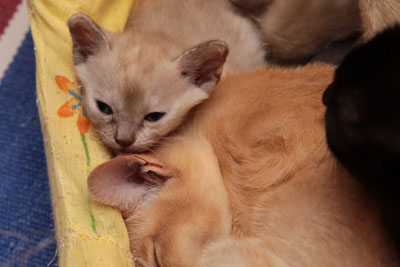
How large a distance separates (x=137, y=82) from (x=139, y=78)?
2 centimetres

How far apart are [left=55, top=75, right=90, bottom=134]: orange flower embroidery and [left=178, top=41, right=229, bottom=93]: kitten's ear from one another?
0.32 m

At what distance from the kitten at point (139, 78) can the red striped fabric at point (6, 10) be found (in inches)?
27.6

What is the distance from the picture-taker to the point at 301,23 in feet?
5.57

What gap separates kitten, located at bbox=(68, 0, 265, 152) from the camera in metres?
1.35

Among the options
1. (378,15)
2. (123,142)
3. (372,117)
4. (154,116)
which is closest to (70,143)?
(123,142)

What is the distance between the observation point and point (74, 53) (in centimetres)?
146

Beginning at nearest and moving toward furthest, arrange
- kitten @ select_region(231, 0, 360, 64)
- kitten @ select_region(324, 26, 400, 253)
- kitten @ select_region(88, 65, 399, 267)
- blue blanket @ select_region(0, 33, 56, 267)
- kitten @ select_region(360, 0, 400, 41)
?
kitten @ select_region(324, 26, 400, 253), kitten @ select_region(88, 65, 399, 267), kitten @ select_region(360, 0, 400, 41), blue blanket @ select_region(0, 33, 56, 267), kitten @ select_region(231, 0, 360, 64)

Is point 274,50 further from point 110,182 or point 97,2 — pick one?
point 110,182

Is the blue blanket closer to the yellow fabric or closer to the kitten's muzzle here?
the yellow fabric

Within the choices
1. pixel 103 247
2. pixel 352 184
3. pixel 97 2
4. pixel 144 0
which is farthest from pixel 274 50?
pixel 103 247

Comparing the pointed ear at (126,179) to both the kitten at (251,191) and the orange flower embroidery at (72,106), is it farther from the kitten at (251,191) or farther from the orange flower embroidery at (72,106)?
the orange flower embroidery at (72,106)

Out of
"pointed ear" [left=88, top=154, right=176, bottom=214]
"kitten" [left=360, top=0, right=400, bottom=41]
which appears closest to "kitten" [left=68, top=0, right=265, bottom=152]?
"pointed ear" [left=88, top=154, right=176, bottom=214]

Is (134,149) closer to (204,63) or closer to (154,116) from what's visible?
(154,116)

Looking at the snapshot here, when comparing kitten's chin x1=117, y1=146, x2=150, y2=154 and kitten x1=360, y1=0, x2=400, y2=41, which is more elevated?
kitten x1=360, y1=0, x2=400, y2=41
